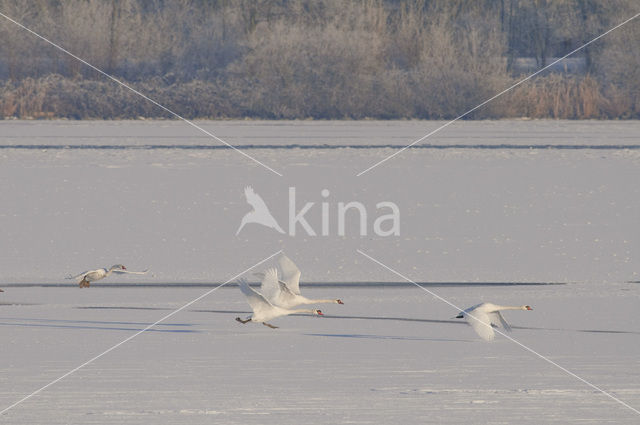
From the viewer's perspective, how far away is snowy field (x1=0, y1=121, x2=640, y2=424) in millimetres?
5496

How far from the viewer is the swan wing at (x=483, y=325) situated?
21.3ft

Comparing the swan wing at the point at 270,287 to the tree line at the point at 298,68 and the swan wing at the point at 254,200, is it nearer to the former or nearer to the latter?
the swan wing at the point at 254,200

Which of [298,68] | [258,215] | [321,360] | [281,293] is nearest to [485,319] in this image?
[321,360]

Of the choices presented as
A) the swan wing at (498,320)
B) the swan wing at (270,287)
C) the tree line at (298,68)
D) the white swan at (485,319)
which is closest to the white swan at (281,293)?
the swan wing at (270,287)

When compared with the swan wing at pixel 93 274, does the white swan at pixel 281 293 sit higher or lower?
higher

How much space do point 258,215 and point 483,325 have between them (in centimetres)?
513

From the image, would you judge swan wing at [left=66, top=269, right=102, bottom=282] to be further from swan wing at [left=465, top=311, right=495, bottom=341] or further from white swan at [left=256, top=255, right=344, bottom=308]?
swan wing at [left=465, top=311, right=495, bottom=341]

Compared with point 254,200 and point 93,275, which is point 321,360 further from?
point 254,200

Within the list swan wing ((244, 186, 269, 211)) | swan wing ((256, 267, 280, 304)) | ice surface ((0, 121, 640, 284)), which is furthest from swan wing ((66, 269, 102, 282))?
swan wing ((244, 186, 269, 211))

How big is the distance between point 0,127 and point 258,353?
611 inches

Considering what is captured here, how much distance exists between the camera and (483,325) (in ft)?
21.3

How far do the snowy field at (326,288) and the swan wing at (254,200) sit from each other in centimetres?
13

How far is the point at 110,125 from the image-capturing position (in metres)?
21.9

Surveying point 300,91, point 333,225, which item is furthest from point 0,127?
point 333,225
